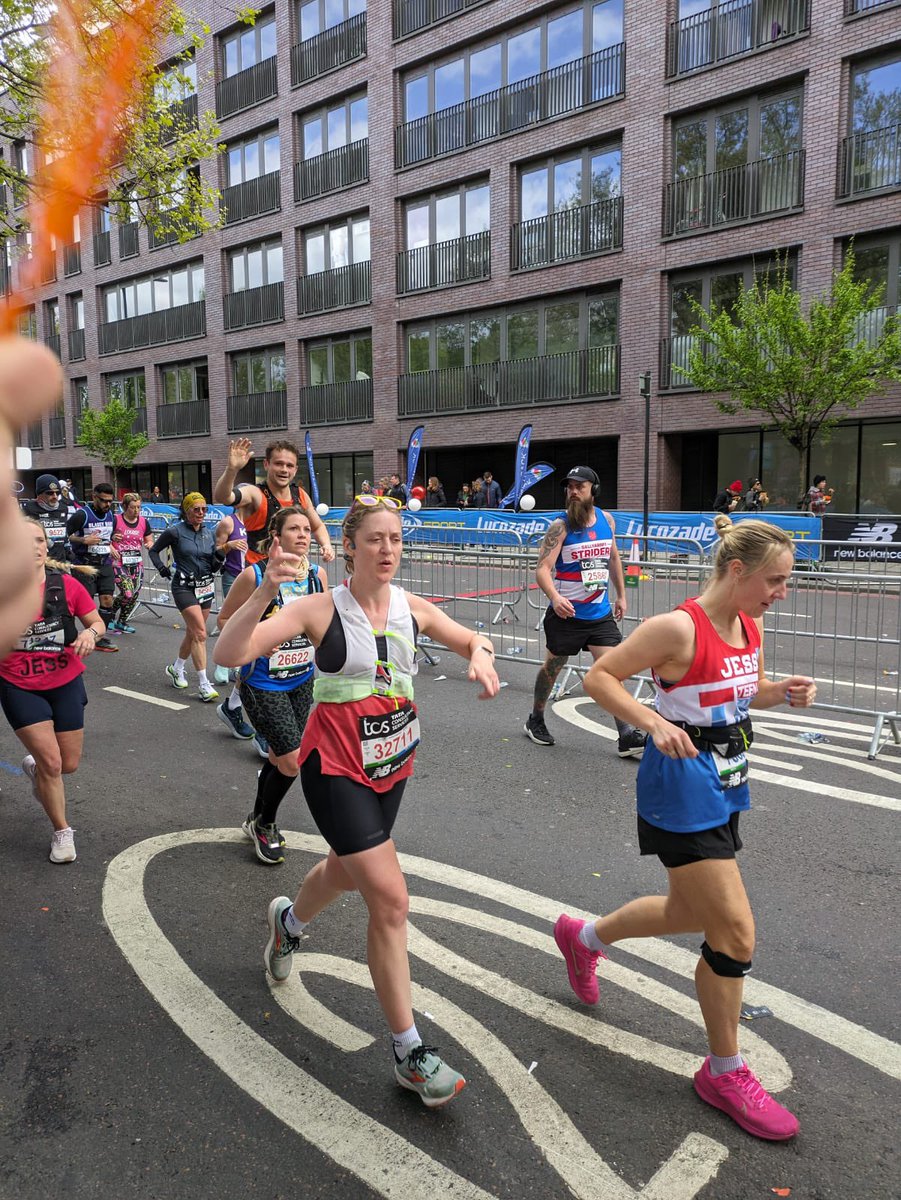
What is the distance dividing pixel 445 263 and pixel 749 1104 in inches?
1095

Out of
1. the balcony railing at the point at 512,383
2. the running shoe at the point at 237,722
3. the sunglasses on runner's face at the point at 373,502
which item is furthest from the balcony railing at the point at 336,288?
the sunglasses on runner's face at the point at 373,502

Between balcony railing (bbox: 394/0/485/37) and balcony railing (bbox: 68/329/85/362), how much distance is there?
2146 centimetres

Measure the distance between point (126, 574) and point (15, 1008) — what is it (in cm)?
971

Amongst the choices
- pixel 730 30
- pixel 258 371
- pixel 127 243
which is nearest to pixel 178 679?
pixel 730 30

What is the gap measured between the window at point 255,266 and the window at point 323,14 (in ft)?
22.8

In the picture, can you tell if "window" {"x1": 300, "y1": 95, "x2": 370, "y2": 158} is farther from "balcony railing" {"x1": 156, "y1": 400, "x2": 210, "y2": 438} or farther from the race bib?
the race bib

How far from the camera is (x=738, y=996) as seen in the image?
111 inches

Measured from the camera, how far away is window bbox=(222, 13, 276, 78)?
102 ft

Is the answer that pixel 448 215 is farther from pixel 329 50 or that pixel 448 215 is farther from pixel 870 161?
pixel 870 161

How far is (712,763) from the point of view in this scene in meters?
2.90

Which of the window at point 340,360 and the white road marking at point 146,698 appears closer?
the white road marking at point 146,698

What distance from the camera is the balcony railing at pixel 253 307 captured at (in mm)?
32375

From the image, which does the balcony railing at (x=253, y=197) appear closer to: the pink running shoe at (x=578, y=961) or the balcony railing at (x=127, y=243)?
the balcony railing at (x=127, y=243)

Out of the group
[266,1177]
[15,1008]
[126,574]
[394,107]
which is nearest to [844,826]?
[266,1177]
